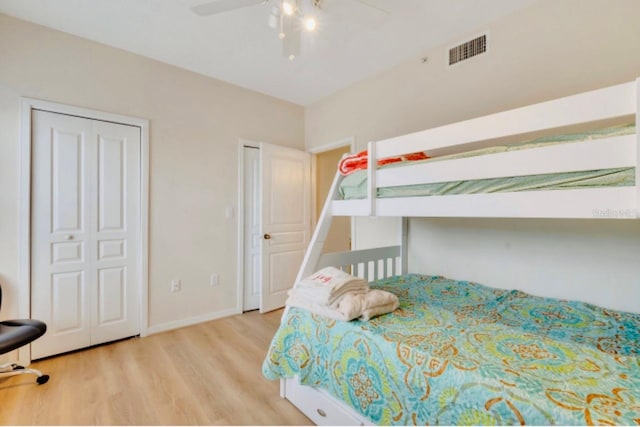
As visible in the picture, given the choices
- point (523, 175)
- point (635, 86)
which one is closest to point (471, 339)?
point (523, 175)

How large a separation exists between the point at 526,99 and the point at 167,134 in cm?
307

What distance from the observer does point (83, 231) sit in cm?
236

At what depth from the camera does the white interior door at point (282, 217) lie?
3281 millimetres

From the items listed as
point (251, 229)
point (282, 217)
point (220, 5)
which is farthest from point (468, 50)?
point (251, 229)

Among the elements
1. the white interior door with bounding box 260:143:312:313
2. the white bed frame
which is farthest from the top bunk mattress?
the white interior door with bounding box 260:143:312:313

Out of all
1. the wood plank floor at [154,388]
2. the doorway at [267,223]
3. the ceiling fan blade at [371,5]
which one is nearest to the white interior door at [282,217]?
the doorway at [267,223]

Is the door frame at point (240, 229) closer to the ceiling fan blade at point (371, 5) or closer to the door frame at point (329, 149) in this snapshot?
the door frame at point (329, 149)

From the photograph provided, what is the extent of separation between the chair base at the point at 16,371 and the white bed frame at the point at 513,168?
1.64 m

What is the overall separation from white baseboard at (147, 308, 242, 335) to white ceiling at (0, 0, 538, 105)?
258 centimetres

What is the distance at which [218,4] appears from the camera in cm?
149

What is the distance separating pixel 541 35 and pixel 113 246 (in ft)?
12.2

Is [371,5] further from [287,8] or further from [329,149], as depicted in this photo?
[329,149]

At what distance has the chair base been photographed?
188 cm

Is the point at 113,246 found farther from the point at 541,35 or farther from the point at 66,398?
the point at 541,35
